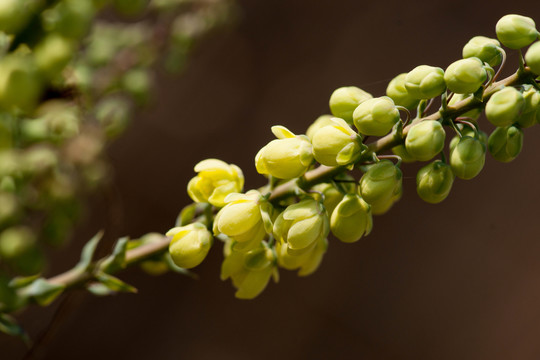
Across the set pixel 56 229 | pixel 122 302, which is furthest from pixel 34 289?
pixel 122 302

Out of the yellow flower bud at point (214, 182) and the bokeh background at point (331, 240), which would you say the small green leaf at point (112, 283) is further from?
the bokeh background at point (331, 240)

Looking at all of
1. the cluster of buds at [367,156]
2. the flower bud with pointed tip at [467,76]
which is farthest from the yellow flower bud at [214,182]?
the flower bud with pointed tip at [467,76]

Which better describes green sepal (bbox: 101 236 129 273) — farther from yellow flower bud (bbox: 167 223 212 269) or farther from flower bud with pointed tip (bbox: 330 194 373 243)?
flower bud with pointed tip (bbox: 330 194 373 243)

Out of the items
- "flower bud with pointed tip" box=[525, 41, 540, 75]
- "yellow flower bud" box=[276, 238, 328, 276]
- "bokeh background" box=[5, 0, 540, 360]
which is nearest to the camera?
"flower bud with pointed tip" box=[525, 41, 540, 75]

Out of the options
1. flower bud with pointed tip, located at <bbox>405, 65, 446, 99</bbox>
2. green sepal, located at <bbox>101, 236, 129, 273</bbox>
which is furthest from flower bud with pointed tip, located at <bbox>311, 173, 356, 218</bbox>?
green sepal, located at <bbox>101, 236, 129, 273</bbox>

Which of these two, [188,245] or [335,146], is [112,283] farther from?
[335,146]

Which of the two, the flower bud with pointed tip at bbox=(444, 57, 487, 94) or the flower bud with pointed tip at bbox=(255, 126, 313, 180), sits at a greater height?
the flower bud with pointed tip at bbox=(444, 57, 487, 94)

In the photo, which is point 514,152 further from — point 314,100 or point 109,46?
point 314,100
